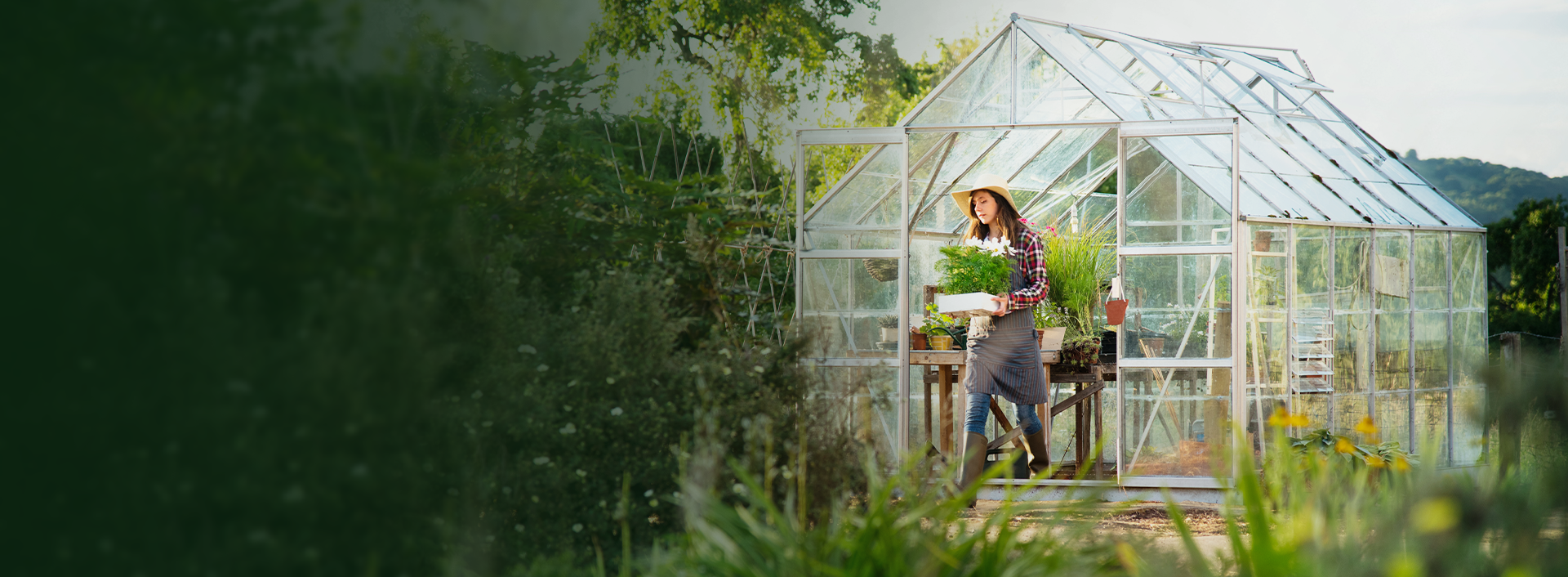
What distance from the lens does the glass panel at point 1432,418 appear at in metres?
8.62

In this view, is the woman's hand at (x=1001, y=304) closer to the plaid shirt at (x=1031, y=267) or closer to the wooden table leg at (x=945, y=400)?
the plaid shirt at (x=1031, y=267)

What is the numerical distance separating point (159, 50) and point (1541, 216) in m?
14.0

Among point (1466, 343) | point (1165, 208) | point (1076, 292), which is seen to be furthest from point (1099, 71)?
point (1466, 343)

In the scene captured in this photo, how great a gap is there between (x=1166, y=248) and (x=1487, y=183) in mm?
18904

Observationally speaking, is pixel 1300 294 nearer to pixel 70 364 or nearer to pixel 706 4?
pixel 70 364

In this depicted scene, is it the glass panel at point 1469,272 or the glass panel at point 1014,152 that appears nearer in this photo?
the glass panel at point 1014,152

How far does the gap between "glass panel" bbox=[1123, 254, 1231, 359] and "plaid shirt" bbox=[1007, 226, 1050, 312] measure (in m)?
1.24

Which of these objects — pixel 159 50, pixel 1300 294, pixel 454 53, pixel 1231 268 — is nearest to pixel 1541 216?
pixel 1300 294

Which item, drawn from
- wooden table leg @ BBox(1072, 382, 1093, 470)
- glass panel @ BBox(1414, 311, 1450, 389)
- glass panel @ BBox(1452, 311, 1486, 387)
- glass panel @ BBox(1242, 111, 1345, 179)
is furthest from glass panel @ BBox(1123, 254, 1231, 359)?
glass panel @ BBox(1452, 311, 1486, 387)

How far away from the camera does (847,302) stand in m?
6.91

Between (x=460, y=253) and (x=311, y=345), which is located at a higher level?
(x=460, y=253)

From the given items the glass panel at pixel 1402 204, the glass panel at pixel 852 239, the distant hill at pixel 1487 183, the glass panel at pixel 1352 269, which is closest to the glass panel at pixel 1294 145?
the glass panel at pixel 1402 204

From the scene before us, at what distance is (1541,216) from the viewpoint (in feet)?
40.7

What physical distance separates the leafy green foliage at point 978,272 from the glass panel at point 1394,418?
389cm
